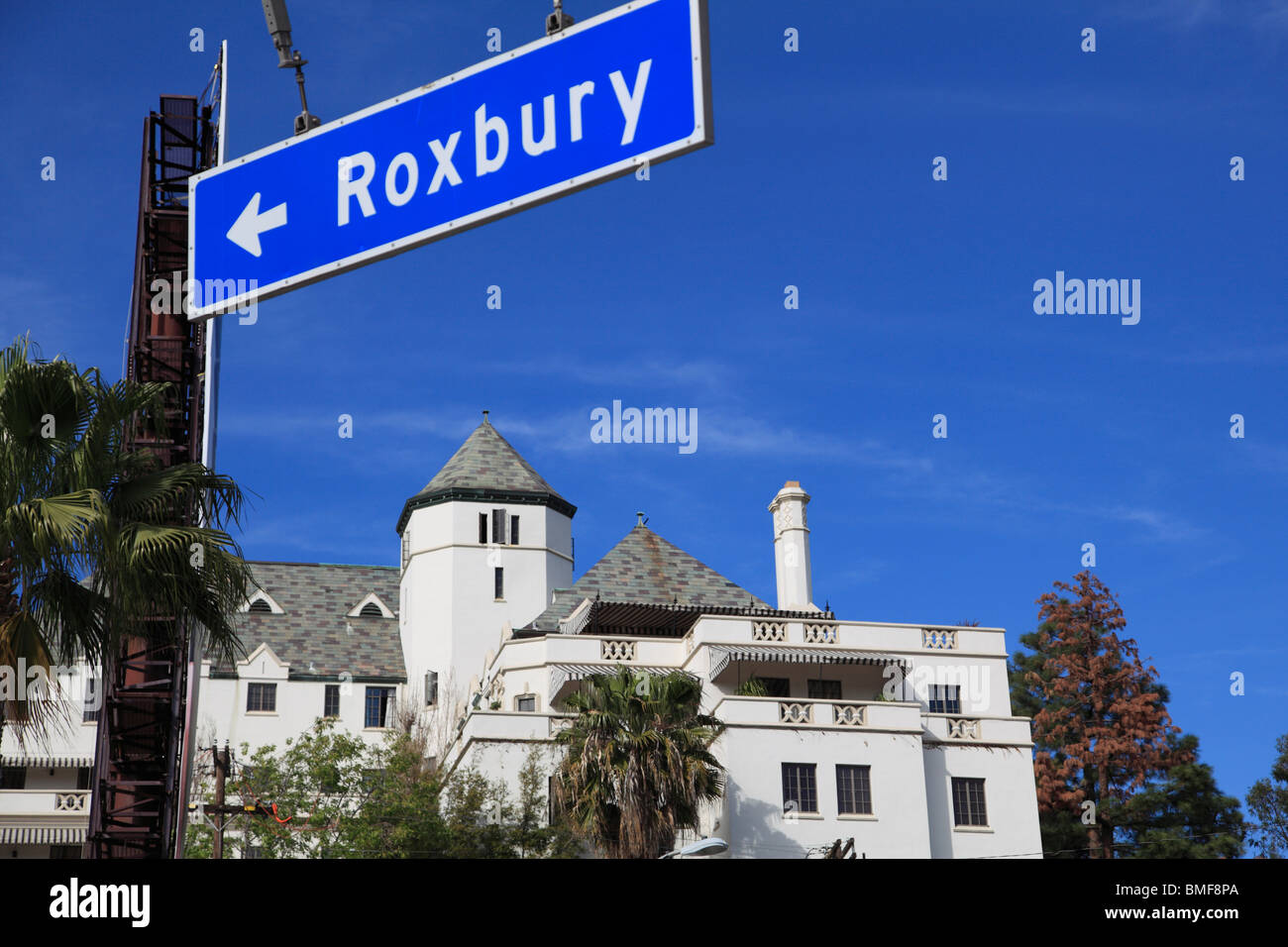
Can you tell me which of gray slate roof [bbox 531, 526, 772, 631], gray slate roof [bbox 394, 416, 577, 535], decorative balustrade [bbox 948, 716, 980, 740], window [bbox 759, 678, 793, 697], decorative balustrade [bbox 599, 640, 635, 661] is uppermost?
gray slate roof [bbox 394, 416, 577, 535]

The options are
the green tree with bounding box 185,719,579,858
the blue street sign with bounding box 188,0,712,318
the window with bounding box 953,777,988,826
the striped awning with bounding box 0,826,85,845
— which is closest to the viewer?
the blue street sign with bounding box 188,0,712,318

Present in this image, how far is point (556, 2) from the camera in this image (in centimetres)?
524

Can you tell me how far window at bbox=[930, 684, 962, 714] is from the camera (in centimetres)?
4344

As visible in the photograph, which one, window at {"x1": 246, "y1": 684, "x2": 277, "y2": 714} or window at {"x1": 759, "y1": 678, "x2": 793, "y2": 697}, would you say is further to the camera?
window at {"x1": 246, "y1": 684, "x2": 277, "y2": 714}

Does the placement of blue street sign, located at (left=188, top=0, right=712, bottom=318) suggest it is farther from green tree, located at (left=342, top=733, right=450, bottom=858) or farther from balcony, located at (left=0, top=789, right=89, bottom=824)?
balcony, located at (left=0, top=789, right=89, bottom=824)

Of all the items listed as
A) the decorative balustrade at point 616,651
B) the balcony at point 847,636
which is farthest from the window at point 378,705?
the balcony at point 847,636

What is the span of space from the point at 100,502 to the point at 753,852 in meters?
31.1

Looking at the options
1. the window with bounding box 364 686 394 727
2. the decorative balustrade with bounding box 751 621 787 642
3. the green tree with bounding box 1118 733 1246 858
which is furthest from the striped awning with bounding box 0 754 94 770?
the green tree with bounding box 1118 733 1246 858

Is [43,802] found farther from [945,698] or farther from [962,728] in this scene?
[962,728]

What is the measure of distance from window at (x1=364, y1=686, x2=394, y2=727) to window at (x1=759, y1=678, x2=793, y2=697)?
2081 cm

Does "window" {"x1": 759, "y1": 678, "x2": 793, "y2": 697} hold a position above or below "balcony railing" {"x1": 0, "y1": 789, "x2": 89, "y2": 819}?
above

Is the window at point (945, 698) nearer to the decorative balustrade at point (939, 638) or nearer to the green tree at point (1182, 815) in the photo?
the decorative balustrade at point (939, 638)

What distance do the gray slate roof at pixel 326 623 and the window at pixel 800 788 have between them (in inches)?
965
